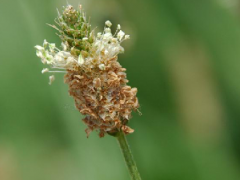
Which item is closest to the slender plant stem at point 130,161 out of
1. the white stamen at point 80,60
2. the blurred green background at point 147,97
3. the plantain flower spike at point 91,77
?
the plantain flower spike at point 91,77

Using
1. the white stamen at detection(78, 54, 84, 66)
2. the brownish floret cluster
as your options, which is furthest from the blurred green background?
the white stamen at detection(78, 54, 84, 66)

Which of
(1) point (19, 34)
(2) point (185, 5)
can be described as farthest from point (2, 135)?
(2) point (185, 5)

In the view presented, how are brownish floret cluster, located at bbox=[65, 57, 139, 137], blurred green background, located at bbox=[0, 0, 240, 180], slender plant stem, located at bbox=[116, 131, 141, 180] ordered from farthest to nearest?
1. blurred green background, located at bbox=[0, 0, 240, 180]
2. brownish floret cluster, located at bbox=[65, 57, 139, 137]
3. slender plant stem, located at bbox=[116, 131, 141, 180]

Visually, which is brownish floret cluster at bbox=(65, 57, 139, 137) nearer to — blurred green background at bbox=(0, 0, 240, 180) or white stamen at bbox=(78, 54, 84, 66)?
white stamen at bbox=(78, 54, 84, 66)

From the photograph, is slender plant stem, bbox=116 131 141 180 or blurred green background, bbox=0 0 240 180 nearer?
slender plant stem, bbox=116 131 141 180

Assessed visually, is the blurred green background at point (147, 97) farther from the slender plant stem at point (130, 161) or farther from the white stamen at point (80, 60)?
the white stamen at point (80, 60)

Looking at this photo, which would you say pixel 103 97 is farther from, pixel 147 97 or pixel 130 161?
pixel 147 97

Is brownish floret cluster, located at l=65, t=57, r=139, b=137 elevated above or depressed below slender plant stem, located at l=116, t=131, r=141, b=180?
above

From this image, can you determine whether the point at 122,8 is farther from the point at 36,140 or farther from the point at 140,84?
the point at 36,140
